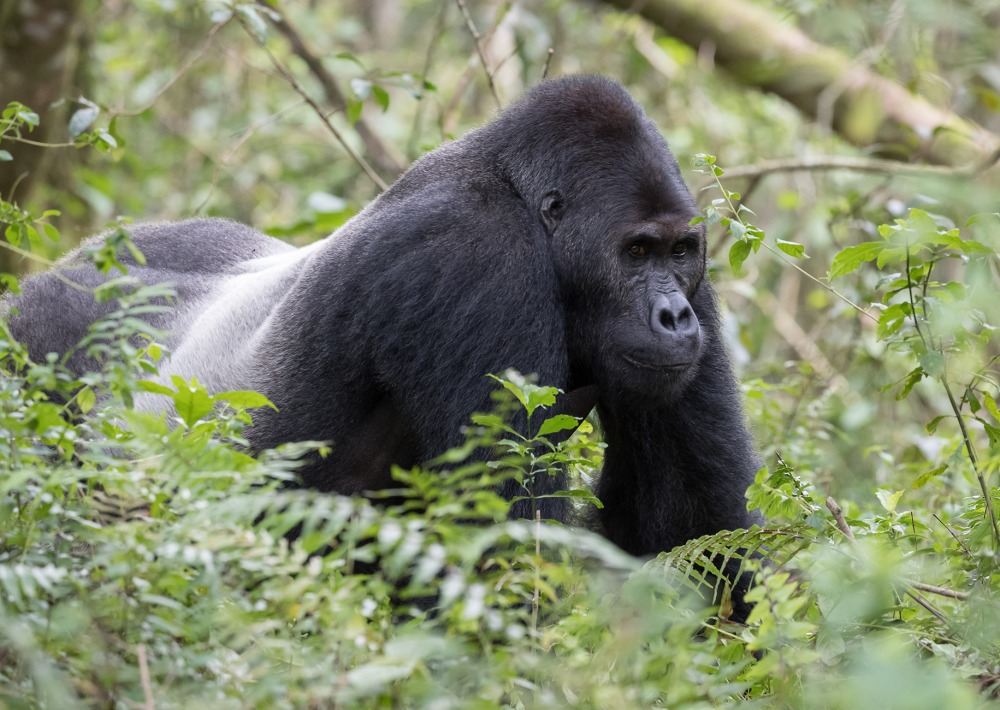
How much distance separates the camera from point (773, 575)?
6.49 feet

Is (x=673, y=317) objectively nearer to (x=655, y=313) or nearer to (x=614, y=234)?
(x=655, y=313)

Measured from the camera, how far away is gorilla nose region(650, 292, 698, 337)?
11.0ft

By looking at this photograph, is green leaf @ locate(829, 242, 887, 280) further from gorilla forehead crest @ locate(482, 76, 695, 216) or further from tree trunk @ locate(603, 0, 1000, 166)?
tree trunk @ locate(603, 0, 1000, 166)

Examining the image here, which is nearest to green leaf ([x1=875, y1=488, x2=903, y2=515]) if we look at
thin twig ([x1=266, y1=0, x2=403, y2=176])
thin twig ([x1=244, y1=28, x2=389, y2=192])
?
thin twig ([x1=244, y1=28, x2=389, y2=192])

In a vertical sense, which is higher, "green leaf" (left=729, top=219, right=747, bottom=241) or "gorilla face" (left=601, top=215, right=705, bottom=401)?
"green leaf" (left=729, top=219, right=747, bottom=241)

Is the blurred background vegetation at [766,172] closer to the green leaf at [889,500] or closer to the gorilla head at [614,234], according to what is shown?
the green leaf at [889,500]

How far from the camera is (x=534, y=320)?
128 inches

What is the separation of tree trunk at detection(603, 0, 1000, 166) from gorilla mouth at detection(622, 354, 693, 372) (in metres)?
3.64

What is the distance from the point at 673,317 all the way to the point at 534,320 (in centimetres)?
45

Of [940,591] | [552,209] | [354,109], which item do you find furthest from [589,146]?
[354,109]

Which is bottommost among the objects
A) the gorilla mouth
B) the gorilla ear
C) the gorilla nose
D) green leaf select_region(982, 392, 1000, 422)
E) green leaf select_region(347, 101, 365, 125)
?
the gorilla mouth

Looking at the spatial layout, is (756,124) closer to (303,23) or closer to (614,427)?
(303,23)

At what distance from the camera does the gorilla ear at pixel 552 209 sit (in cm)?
357

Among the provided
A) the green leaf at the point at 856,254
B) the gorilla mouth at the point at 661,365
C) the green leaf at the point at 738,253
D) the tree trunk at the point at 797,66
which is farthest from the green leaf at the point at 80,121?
the tree trunk at the point at 797,66
